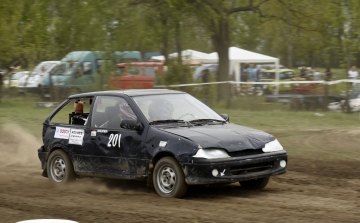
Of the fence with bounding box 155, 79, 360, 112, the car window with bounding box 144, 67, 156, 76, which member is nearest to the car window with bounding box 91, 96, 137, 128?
the fence with bounding box 155, 79, 360, 112

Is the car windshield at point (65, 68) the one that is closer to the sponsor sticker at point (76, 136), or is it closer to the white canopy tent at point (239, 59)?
the white canopy tent at point (239, 59)

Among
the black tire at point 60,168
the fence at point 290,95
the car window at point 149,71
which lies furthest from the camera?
the car window at point 149,71

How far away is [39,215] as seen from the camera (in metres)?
7.52

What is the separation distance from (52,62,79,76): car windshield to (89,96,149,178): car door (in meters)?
19.6

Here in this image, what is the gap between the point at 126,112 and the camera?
369 inches

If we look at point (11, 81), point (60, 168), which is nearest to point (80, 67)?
point (11, 81)

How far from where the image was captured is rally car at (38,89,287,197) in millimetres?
8297

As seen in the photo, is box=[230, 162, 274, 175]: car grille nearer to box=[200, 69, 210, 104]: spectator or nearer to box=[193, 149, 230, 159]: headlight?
box=[193, 149, 230, 159]: headlight

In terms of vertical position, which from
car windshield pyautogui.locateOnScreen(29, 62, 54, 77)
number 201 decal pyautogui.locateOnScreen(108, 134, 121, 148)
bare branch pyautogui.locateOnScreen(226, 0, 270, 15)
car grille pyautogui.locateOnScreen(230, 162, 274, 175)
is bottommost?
car grille pyautogui.locateOnScreen(230, 162, 274, 175)

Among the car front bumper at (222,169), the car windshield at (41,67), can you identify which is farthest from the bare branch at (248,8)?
the car front bumper at (222,169)

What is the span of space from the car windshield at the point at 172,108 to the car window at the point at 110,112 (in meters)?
0.20

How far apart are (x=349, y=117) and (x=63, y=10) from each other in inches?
512

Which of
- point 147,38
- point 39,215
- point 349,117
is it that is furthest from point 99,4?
point 39,215

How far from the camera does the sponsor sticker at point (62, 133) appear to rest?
1007 centimetres
